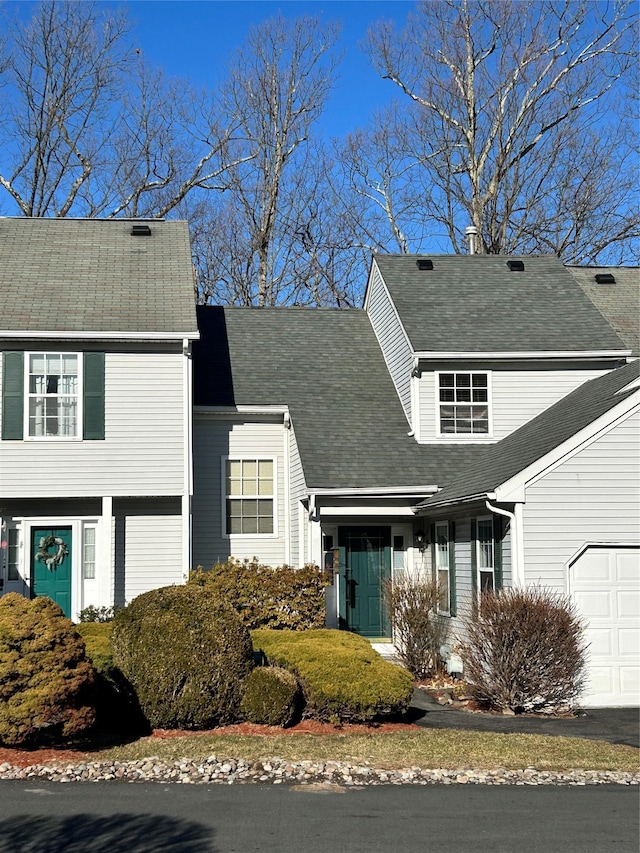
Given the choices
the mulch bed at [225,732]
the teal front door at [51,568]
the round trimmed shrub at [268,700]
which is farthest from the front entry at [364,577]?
the round trimmed shrub at [268,700]

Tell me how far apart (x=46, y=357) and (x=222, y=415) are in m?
3.71

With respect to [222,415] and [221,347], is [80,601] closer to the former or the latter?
[222,415]

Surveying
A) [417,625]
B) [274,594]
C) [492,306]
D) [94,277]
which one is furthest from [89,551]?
[492,306]

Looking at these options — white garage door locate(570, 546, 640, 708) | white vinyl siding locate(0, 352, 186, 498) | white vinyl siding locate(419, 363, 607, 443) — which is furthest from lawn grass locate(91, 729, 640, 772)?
white vinyl siding locate(419, 363, 607, 443)

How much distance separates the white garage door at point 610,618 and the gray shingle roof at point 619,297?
826 cm

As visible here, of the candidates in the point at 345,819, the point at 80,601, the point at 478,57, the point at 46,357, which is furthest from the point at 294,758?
the point at 478,57

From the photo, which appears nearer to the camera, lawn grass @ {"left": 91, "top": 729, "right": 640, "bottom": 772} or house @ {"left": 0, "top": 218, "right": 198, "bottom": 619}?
lawn grass @ {"left": 91, "top": 729, "right": 640, "bottom": 772}

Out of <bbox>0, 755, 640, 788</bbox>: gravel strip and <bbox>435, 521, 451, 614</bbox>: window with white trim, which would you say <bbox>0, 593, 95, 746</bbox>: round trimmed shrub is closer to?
<bbox>0, 755, 640, 788</bbox>: gravel strip

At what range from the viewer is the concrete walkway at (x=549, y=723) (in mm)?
10992

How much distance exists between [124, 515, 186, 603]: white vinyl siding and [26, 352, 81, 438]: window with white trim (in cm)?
228

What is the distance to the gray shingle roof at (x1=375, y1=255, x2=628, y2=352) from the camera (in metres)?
19.0

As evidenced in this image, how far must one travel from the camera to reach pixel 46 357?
16.6 metres

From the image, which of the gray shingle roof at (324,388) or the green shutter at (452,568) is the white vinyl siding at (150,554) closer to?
the gray shingle roof at (324,388)

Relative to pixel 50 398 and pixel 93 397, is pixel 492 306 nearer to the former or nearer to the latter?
pixel 93 397
